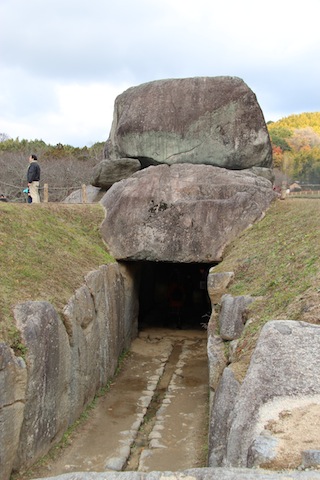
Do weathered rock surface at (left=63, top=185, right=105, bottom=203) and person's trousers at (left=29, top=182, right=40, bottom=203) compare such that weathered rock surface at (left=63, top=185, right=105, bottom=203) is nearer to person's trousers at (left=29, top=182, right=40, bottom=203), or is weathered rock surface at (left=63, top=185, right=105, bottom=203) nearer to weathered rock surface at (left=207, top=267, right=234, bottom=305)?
person's trousers at (left=29, top=182, right=40, bottom=203)

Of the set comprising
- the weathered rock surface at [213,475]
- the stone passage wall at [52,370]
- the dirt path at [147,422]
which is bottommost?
the dirt path at [147,422]

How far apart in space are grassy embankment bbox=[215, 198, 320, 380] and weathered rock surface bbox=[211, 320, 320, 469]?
2.04 feet

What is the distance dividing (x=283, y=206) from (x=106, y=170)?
19.5ft

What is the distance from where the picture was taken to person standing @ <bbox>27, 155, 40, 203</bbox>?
12805mm

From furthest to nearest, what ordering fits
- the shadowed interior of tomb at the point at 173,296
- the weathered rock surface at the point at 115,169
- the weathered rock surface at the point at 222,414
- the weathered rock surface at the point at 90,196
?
the weathered rock surface at the point at 90,196
the shadowed interior of tomb at the point at 173,296
the weathered rock surface at the point at 115,169
the weathered rock surface at the point at 222,414

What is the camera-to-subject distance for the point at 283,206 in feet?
42.4

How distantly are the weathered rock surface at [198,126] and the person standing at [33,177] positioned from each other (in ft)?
12.4

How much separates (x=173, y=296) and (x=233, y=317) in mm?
8827

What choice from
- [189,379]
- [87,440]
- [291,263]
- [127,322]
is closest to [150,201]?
[127,322]

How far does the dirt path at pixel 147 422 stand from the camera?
735cm

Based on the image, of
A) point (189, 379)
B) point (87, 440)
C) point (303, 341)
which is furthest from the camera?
point (189, 379)

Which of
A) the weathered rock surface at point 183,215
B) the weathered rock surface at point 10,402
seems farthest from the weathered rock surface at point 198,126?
the weathered rock surface at point 10,402

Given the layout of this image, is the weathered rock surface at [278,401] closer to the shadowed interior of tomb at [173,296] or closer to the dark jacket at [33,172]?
the dark jacket at [33,172]

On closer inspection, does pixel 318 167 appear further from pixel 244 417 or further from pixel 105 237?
pixel 244 417
